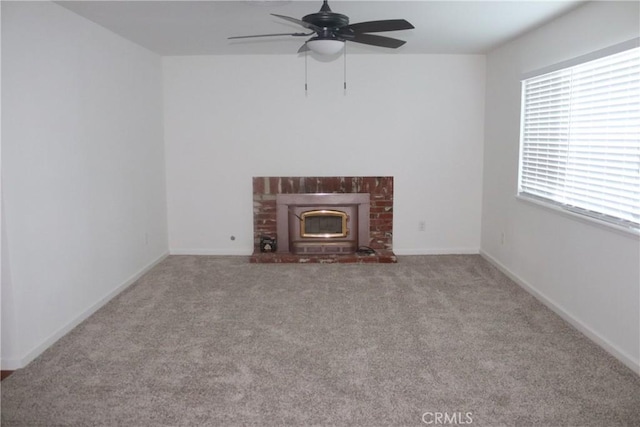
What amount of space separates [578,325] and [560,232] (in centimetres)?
70

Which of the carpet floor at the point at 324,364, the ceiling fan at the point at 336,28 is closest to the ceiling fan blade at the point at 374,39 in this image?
the ceiling fan at the point at 336,28

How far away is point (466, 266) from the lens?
17.3 ft

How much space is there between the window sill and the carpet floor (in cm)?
77

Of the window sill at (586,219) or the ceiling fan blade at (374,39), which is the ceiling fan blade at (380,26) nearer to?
the ceiling fan blade at (374,39)

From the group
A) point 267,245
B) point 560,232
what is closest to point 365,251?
point 267,245

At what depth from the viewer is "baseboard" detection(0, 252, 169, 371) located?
300 centimetres

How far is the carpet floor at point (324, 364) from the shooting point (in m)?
2.51

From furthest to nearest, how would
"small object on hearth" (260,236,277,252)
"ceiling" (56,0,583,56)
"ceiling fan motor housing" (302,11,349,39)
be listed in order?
1. "small object on hearth" (260,236,277,252)
2. "ceiling" (56,0,583,56)
3. "ceiling fan motor housing" (302,11,349,39)

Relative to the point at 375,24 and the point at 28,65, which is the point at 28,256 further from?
the point at 375,24

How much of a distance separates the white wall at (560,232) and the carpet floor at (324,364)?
0.65 ft

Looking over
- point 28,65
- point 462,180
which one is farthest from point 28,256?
point 462,180

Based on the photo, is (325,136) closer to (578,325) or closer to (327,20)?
(327,20)

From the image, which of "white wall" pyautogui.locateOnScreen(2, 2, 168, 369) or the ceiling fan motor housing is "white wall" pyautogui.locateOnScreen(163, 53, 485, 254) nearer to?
"white wall" pyautogui.locateOnScreen(2, 2, 168, 369)

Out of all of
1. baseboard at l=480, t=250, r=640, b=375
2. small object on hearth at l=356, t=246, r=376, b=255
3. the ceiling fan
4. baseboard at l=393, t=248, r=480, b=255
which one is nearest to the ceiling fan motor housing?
the ceiling fan
